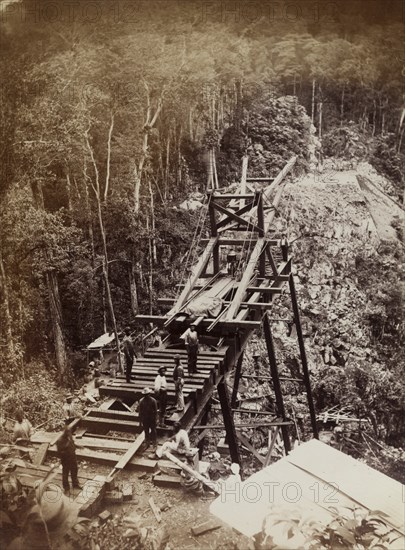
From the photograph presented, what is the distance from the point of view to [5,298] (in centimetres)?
812

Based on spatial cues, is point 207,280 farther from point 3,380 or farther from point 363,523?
point 363,523

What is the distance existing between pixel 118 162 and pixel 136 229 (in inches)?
80.6

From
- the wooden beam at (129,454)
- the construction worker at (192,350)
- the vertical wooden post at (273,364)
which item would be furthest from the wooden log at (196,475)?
the vertical wooden post at (273,364)

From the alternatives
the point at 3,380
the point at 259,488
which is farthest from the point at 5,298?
the point at 259,488

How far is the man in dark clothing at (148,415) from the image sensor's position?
5.74m

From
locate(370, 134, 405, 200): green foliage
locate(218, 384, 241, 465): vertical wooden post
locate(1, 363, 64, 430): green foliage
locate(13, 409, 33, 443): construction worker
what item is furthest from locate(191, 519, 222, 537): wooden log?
locate(370, 134, 405, 200): green foliage

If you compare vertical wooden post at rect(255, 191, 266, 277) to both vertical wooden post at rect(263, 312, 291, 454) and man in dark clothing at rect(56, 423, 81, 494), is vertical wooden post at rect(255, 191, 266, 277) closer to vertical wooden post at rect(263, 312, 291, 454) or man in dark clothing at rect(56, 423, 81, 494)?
vertical wooden post at rect(263, 312, 291, 454)

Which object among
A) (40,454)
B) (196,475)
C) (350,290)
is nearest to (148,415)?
(196,475)

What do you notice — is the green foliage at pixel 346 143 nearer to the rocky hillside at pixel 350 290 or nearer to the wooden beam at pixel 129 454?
the rocky hillside at pixel 350 290

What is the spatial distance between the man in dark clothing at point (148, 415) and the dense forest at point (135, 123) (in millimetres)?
3546

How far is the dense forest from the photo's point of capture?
686 centimetres

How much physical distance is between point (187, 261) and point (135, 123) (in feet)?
9.21

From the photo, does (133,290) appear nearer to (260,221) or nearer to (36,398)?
(36,398)

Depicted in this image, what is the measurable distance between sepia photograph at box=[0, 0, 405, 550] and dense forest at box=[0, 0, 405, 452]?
36 millimetres
